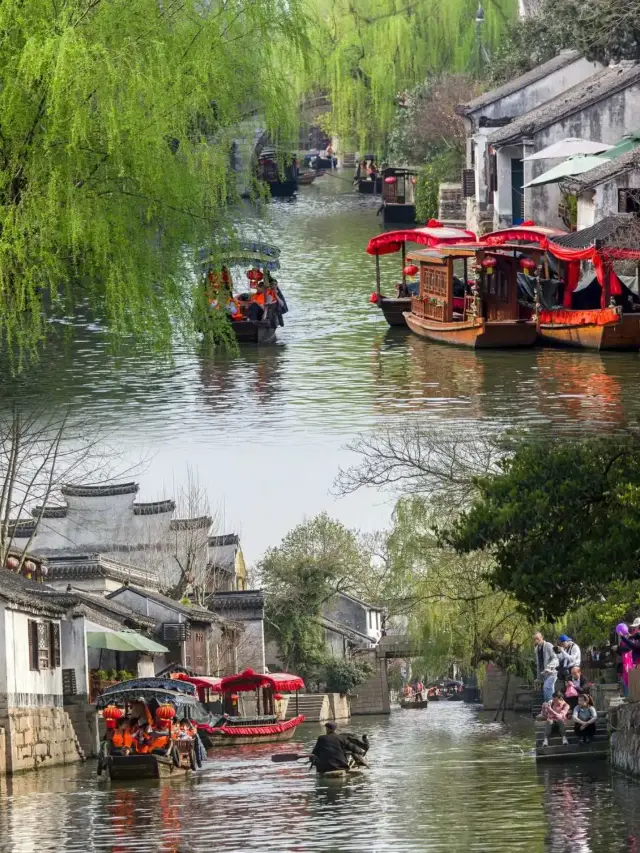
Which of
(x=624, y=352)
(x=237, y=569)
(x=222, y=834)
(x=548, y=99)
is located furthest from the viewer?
(x=237, y=569)

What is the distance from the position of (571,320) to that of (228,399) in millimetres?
9038

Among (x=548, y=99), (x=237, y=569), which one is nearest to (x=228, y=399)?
(x=548, y=99)

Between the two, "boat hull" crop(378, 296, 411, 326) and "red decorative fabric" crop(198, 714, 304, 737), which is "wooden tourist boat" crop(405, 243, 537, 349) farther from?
"red decorative fabric" crop(198, 714, 304, 737)

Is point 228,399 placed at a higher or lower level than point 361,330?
lower

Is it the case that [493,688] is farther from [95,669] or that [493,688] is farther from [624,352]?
[624,352]

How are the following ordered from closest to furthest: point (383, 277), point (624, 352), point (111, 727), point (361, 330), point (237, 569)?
point (111, 727) → point (624, 352) → point (361, 330) → point (383, 277) → point (237, 569)

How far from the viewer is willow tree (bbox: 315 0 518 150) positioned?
6094 centimetres

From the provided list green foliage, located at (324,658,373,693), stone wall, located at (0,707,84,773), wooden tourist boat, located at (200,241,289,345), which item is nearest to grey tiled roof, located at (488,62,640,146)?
wooden tourist boat, located at (200,241,289,345)

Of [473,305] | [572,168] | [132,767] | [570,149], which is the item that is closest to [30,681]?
[132,767]

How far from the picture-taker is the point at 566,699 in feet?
73.7

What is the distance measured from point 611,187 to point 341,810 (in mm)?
23843

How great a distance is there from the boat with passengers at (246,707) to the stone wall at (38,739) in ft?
8.44

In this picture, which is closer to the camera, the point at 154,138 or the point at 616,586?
the point at 154,138

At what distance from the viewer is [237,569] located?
60.6 meters
